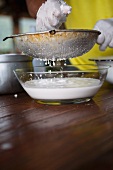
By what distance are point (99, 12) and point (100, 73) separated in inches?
31.0

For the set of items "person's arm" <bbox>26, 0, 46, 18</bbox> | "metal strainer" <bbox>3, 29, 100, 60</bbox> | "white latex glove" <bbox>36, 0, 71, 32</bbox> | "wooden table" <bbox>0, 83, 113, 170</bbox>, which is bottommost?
"wooden table" <bbox>0, 83, 113, 170</bbox>

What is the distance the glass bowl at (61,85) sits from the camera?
0.70m

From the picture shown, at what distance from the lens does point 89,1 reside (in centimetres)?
148

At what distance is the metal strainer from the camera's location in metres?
0.80

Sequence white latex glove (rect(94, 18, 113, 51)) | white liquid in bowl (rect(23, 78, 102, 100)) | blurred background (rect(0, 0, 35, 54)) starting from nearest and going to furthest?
white liquid in bowl (rect(23, 78, 102, 100))
white latex glove (rect(94, 18, 113, 51))
blurred background (rect(0, 0, 35, 54))

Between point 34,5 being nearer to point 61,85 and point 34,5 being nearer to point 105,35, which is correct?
point 105,35

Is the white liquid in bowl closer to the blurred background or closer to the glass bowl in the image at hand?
the glass bowl

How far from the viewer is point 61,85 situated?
717mm

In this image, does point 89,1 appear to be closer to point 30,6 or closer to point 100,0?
point 100,0

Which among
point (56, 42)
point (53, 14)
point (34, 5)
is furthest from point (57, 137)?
point (34, 5)

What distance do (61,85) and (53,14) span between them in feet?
0.93

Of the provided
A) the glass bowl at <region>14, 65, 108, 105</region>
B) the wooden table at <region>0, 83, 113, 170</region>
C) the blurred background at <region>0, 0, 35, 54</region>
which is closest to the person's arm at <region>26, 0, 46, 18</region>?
the glass bowl at <region>14, 65, 108, 105</region>

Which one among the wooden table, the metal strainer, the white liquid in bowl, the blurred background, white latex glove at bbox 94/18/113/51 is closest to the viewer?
the wooden table

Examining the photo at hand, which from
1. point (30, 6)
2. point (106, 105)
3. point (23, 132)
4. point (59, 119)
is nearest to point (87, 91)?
point (106, 105)
